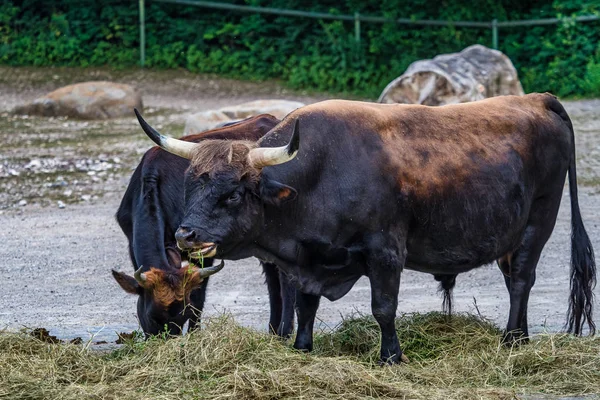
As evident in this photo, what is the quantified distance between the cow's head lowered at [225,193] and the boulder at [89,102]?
13.1 meters

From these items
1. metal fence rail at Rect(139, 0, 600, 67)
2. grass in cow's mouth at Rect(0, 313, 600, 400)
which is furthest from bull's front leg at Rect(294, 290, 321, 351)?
metal fence rail at Rect(139, 0, 600, 67)

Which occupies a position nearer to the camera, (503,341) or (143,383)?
(143,383)

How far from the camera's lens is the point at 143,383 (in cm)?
671

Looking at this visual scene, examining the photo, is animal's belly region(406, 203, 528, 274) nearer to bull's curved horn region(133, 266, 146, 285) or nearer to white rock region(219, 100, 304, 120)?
bull's curved horn region(133, 266, 146, 285)

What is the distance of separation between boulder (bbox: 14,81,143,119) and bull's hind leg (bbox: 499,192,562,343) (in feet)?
41.2

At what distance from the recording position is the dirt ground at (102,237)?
32.4 feet

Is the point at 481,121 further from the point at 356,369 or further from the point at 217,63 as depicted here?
the point at 217,63

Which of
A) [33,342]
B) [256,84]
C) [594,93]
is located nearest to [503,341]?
[33,342]

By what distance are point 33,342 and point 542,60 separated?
52.3 ft

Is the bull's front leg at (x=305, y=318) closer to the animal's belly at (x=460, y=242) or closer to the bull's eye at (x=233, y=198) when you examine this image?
the animal's belly at (x=460, y=242)

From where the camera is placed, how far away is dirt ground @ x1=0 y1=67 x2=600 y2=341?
32.4 ft

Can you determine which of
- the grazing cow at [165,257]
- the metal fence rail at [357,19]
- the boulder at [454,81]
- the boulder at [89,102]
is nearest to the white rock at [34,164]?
the boulder at [89,102]

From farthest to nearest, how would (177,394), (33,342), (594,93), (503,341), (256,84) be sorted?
(256,84) < (594,93) < (503,341) < (33,342) < (177,394)

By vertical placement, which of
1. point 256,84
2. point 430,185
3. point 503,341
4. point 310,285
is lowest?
point 256,84
